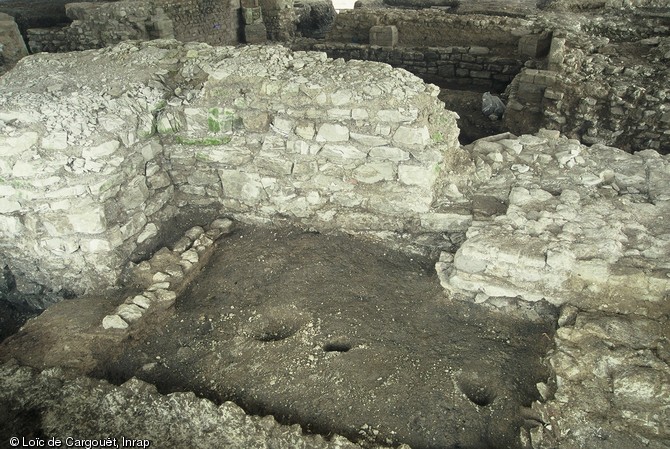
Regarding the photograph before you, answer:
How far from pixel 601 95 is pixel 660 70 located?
0.93 metres

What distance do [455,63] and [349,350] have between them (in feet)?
23.1

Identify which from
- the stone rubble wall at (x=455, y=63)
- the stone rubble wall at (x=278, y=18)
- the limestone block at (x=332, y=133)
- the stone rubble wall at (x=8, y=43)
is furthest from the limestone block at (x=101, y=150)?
the stone rubble wall at (x=278, y=18)

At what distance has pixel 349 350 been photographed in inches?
122

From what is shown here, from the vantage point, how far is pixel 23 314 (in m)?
4.05

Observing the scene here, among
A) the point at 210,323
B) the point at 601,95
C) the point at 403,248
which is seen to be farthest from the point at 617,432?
the point at 601,95

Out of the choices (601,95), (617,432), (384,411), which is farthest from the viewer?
(601,95)

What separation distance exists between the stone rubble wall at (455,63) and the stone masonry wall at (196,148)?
17.1ft

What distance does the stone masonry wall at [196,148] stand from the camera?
3479 millimetres

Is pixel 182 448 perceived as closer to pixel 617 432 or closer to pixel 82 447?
pixel 82 447

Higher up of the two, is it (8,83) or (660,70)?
(8,83)

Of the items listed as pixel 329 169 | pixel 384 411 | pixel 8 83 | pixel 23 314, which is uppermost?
pixel 8 83

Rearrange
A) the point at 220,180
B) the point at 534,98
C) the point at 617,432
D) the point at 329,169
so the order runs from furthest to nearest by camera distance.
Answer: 1. the point at 534,98
2. the point at 220,180
3. the point at 329,169
4. the point at 617,432

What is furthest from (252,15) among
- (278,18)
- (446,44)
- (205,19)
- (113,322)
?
(113,322)

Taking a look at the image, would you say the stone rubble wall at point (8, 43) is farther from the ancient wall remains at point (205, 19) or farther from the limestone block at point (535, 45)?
the limestone block at point (535, 45)
